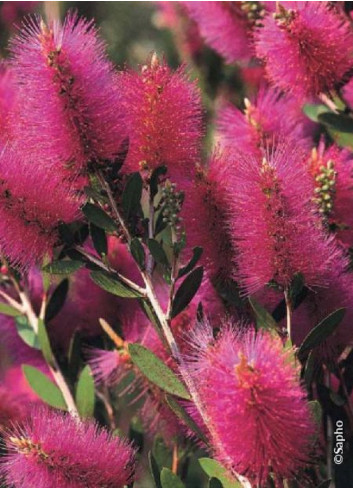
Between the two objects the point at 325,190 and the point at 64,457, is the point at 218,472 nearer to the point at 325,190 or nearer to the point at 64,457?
the point at 64,457

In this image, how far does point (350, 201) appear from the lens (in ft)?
4.47

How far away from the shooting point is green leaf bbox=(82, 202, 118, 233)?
48.1 inches

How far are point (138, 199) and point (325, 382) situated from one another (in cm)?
36

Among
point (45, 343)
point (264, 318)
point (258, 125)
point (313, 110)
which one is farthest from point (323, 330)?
point (313, 110)

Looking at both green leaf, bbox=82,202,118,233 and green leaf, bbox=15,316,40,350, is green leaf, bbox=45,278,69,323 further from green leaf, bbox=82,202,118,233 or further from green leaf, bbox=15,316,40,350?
green leaf, bbox=82,202,118,233

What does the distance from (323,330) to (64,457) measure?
0.34 meters

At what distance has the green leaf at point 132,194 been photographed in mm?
1210

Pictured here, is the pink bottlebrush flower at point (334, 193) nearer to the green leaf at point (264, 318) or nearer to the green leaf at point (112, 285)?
the green leaf at point (264, 318)

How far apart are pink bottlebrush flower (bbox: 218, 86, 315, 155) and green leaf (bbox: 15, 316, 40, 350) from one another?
1.43ft

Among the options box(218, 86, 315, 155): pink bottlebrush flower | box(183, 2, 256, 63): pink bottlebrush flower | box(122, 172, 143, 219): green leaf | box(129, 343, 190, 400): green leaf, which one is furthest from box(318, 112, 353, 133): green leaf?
box(129, 343, 190, 400): green leaf

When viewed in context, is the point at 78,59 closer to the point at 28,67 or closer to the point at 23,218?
the point at 28,67

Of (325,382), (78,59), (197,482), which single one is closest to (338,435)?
(325,382)

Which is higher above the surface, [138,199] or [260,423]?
[138,199]

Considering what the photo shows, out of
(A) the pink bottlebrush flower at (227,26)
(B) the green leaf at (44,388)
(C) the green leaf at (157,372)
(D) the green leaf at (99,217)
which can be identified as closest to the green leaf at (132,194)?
(D) the green leaf at (99,217)
